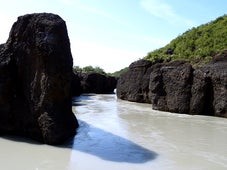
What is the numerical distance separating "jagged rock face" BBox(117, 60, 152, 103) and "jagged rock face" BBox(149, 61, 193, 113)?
2910mm

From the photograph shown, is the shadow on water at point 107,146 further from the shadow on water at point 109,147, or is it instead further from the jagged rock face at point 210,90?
the jagged rock face at point 210,90

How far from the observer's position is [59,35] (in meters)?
6.81

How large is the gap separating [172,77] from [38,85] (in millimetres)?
6238

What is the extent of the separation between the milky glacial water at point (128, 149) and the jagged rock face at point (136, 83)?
273 inches

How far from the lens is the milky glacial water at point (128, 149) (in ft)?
16.6

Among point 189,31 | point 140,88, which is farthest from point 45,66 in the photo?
point 189,31

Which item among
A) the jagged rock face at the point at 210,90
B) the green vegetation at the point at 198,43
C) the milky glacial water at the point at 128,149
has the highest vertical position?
the green vegetation at the point at 198,43

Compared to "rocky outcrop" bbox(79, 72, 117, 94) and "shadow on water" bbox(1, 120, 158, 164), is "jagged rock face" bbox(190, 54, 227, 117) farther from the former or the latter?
"rocky outcrop" bbox(79, 72, 117, 94)

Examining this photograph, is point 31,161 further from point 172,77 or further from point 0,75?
point 172,77

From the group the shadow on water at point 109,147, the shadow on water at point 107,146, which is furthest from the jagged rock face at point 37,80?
the shadow on water at point 109,147

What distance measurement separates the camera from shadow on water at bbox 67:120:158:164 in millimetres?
5445

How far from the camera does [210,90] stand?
1085 cm

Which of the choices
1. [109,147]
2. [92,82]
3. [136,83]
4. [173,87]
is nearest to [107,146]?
[109,147]

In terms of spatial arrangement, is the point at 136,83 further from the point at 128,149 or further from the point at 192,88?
the point at 128,149
